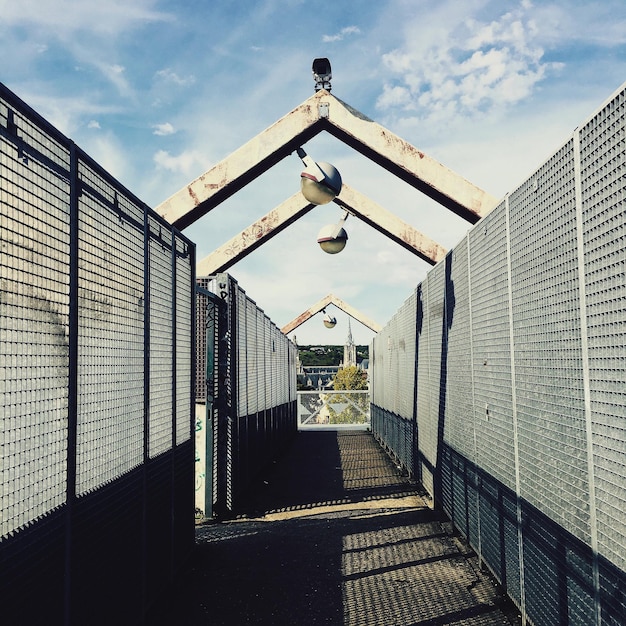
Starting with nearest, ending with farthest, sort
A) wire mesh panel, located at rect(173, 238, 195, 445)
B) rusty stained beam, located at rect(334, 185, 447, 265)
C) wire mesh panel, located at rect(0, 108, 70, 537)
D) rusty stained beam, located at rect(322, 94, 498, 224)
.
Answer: wire mesh panel, located at rect(0, 108, 70, 537) < wire mesh panel, located at rect(173, 238, 195, 445) < rusty stained beam, located at rect(322, 94, 498, 224) < rusty stained beam, located at rect(334, 185, 447, 265)

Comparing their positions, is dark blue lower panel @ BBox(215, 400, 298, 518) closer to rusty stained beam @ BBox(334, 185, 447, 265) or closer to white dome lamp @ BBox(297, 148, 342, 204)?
white dome lamp @ BBox(297, 148, 342, 204)

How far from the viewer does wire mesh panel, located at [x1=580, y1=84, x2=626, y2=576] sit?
269 centimetres

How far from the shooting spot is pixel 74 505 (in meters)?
3.26

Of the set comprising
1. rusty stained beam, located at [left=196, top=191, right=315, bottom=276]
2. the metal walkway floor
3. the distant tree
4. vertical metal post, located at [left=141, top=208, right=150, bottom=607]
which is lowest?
the distant tree

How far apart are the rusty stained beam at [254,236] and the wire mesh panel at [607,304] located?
8.89 metres

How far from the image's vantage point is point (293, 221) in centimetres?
1224

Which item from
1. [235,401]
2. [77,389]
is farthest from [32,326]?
[235,401]

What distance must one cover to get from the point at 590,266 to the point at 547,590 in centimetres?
208

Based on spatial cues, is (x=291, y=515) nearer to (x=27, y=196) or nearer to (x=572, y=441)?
(x=572, y=441)

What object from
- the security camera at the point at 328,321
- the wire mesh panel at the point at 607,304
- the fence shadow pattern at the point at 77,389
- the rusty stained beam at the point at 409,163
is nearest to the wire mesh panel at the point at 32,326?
the fence shadow pattern at the point at 77,389

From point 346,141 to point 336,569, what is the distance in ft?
18.9

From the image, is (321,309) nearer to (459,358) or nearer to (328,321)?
(328,321)

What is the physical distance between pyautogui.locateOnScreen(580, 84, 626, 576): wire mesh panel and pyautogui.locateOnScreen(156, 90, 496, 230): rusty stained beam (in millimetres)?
5270

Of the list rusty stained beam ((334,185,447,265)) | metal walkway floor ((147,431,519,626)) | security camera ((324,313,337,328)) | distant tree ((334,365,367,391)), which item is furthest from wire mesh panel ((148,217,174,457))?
distant tree ((334,365,367,391))
